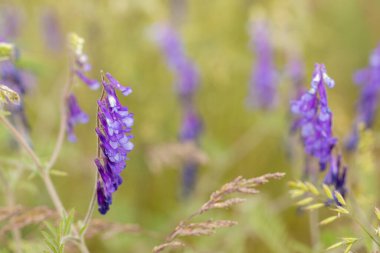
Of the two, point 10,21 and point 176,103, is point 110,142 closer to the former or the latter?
point 10,21

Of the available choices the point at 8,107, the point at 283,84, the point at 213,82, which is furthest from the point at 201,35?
the point at 8,107

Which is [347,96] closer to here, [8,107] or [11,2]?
[11,2]

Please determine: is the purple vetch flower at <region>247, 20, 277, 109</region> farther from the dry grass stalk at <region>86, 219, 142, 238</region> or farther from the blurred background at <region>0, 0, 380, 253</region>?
the dry grass stalk at <region>86, 219, 142, 238</region>

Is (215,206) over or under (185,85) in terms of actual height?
under

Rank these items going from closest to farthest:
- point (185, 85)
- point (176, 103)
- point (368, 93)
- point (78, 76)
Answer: point (78, 76) → point (368, 93) → point (185, 85) → point (176, 103)

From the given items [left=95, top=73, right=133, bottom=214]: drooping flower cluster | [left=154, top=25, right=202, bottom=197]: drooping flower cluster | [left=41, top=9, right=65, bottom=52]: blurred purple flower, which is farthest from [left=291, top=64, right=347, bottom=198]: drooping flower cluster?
[left=41, top=9, right=65, bottom=52]: blurred purple flower

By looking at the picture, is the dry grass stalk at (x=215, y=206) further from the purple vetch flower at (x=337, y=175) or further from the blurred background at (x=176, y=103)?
the blurred background at (x=176, y=103)

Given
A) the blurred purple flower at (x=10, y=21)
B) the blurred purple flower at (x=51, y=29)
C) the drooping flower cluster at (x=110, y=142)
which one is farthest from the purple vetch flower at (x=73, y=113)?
the blurred purple flower at (x=51, y=29)

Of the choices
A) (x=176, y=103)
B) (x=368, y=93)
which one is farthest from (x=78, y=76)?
(x=176, y=103)
